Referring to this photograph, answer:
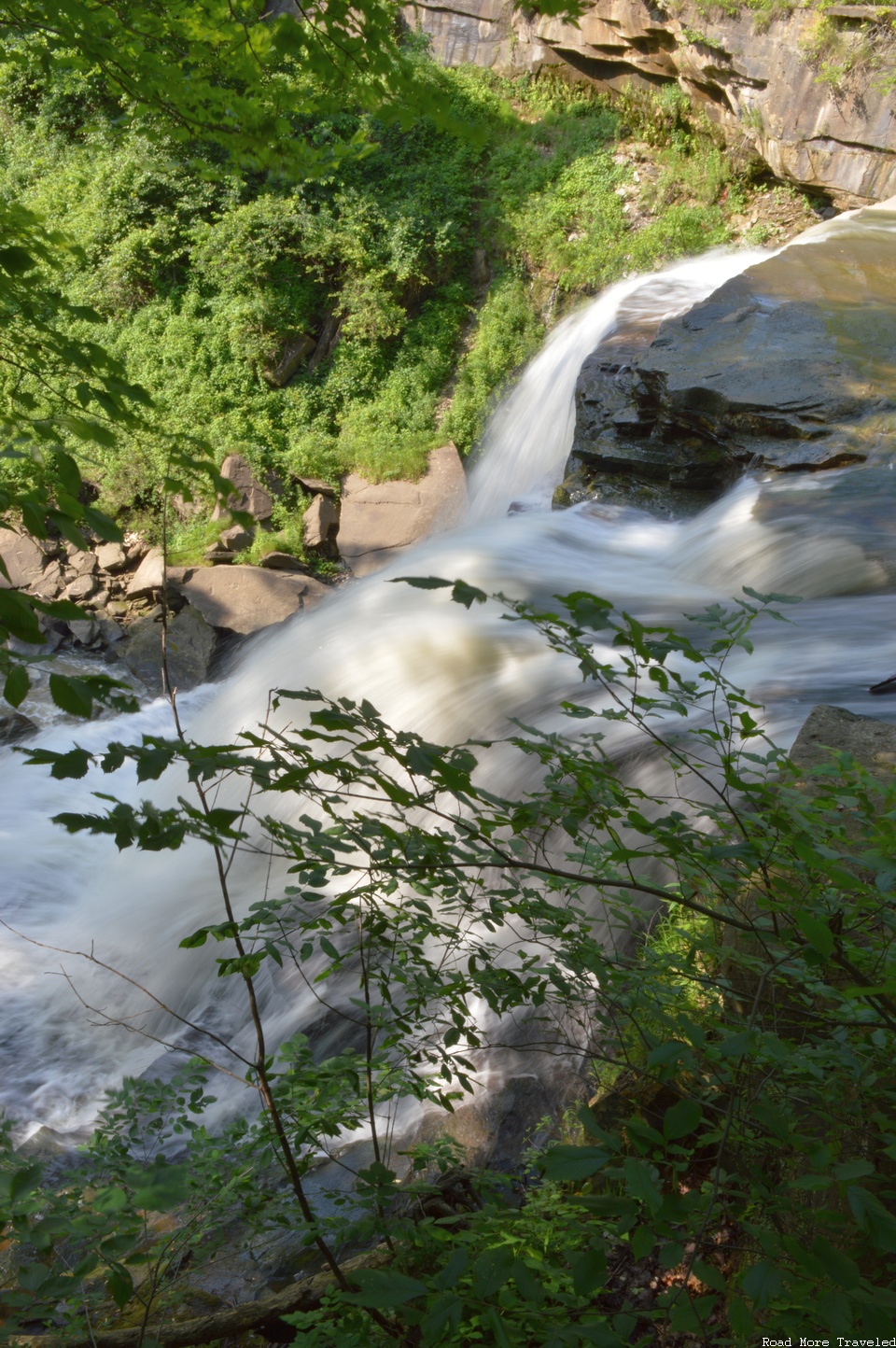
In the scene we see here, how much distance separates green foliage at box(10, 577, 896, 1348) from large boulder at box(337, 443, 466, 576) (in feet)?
25.5

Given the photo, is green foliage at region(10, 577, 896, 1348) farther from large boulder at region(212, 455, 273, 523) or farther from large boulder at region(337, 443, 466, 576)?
large boulder at region(212, 455, 273, 523)

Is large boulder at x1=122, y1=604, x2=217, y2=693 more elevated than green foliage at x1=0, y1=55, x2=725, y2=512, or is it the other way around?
green foliage at x1=0, y1=55, x2=725, y2=512

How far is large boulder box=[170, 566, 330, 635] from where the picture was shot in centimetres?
884

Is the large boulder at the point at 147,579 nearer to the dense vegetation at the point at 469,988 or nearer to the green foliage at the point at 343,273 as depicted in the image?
the green foliage at the point at 343,273

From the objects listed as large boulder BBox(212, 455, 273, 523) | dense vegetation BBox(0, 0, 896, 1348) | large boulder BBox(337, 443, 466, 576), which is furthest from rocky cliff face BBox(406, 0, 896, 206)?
dense vegetation BBox(0, 0, 896, 1348)

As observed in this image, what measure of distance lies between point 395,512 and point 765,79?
6521 millimetres

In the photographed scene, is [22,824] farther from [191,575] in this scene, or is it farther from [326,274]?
[326,274]

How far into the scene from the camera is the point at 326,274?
38.1 ft

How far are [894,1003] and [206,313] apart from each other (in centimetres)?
1208

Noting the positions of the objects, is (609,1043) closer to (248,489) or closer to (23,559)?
(248,489)

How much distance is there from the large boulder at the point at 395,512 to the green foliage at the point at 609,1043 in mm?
7780

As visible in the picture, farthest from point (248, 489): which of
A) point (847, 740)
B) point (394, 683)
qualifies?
point (847, 740)

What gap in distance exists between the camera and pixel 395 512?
33.9 ft

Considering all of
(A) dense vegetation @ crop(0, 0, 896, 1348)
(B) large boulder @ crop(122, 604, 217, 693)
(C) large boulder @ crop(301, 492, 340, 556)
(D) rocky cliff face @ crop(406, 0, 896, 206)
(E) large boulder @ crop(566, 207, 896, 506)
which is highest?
(D) rocky cliff face @ crop(406, 0, 896, 206)
